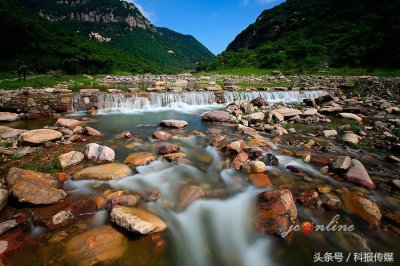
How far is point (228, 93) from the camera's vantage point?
20.3m

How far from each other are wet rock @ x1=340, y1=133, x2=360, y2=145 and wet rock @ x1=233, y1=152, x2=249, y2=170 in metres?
4.79

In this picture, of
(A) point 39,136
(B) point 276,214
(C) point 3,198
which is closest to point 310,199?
(B) point 276,214

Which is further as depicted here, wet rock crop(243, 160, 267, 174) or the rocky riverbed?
wet rock crop(243, 160, 267, 174)

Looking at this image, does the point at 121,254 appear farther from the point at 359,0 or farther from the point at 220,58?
→ the point at 359,0

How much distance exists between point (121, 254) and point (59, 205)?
2.15 meters

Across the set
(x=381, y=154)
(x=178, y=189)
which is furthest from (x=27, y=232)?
(x=381, y=154)

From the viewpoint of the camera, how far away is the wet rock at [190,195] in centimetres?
534

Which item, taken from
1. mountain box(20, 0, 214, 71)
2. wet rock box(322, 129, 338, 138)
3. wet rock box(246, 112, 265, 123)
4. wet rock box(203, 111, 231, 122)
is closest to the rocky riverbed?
wet rock box(322, 129, 338, 138)

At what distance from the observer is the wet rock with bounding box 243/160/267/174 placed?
657cm

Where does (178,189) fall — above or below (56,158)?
below

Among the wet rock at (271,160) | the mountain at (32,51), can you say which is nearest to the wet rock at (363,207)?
the wet rock at (271,160)

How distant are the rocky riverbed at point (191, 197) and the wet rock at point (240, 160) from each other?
0.05m

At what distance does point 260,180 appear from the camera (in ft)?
20.4

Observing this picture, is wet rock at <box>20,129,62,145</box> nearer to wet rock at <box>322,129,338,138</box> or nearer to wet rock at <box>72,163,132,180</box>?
wet rock at <box>72,163,132,180</box>
